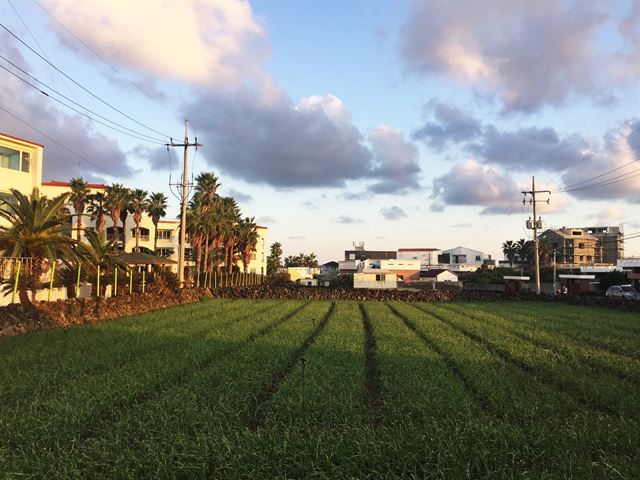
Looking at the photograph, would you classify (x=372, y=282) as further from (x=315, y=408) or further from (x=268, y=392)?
(x=315, y=408)

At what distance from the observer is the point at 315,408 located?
7418 millimetres

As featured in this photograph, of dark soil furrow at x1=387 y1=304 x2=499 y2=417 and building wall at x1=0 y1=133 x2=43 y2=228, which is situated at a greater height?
building wall at x1=0 y1=133 x2=43 y2=228

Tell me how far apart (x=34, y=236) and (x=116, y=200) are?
42.7 m

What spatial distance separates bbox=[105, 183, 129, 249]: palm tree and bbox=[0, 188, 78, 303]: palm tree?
1607 inches

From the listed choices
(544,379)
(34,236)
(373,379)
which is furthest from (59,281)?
(544,379)

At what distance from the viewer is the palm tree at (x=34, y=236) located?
1902 cm

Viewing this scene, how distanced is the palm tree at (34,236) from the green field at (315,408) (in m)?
5.31

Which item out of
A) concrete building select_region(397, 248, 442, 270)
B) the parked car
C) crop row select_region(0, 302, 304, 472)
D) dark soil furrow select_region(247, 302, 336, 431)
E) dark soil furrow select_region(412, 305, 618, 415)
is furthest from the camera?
concrete building select_region(397, 248, 442, 270)

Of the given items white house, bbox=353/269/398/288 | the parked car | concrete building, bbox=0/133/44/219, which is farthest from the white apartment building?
the parked car

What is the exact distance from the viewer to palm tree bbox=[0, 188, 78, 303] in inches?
749

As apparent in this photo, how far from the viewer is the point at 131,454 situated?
543cm

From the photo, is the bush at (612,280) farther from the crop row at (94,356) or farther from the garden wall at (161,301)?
the crop row at (94,356)

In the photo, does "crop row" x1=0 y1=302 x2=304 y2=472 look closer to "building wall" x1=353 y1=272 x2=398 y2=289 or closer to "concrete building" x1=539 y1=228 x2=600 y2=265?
"building wall" x1=353 y1=272 x2=398 y2=289

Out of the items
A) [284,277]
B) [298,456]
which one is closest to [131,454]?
[298,456]
